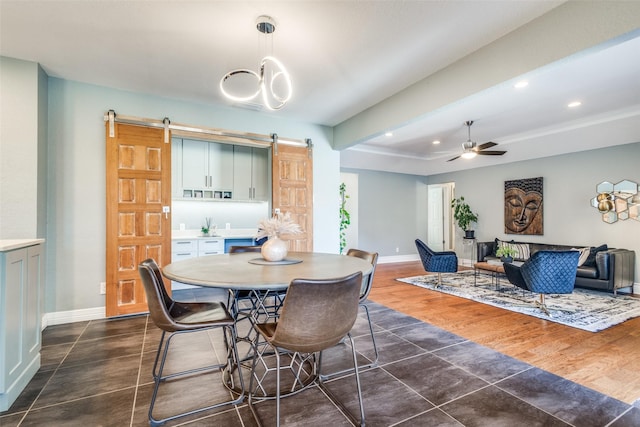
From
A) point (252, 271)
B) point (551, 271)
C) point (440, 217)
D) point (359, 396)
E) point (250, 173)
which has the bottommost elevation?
point (359, 396)

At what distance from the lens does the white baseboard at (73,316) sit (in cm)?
319

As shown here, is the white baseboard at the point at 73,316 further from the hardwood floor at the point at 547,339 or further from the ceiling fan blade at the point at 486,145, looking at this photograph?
the ceiling fan blade at the point at 486,145

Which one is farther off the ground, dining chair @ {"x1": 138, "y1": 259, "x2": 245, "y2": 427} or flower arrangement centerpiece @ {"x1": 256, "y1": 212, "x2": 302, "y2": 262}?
flower arrangement centerpiece @ {"x1": 256, "y1": 212, "x2": 302, "y2": 262}

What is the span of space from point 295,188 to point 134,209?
2115 millimetres

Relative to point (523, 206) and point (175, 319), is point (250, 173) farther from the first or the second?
point (523, 206)

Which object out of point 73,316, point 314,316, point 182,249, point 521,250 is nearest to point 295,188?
point 182,249

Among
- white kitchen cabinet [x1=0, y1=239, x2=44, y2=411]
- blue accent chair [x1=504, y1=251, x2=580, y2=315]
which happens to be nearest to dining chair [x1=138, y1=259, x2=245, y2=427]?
white kitchen cabinet [x1=0, y1=239, x2=44, y2=411]

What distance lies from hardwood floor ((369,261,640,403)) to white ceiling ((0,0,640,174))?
226 centimetres

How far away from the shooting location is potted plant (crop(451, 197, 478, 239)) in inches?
279

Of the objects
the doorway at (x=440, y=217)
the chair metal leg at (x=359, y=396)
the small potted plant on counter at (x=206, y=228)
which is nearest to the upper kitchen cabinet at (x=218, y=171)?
the small potted plant on counter at (x=206, y=228)

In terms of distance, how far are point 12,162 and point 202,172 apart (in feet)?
7.92

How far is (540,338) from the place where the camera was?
2.86m

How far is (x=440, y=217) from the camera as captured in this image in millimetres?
8312

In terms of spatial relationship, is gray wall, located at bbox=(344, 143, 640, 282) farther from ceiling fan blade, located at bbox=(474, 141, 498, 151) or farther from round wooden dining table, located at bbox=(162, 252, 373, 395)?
round wooden dining table, located at bbox=(162, 252, 373, 395)
